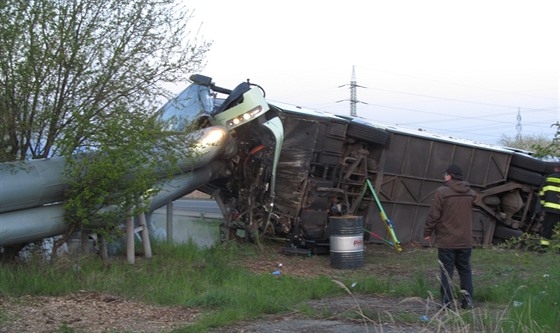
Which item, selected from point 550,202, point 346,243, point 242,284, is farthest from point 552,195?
point 242,284

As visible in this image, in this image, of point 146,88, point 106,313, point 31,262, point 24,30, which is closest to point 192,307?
point 106,313

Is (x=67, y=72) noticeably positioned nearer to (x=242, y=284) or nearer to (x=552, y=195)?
(x=242, y=284)

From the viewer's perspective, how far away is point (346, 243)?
36.1 feet

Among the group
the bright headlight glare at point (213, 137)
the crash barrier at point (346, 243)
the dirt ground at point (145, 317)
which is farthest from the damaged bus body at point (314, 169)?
the dirt ground at point (145, 317)

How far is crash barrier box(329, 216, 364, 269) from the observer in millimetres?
10992

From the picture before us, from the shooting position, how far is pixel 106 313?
269 inches

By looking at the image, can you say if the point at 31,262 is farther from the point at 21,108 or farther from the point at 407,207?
the point at 407,207

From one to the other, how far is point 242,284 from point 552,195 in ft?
22.8

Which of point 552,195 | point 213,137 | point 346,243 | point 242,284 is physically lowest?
point 242,284

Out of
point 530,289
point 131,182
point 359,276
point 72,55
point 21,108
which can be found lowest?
point 359,276

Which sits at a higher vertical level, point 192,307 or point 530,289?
point 530,289

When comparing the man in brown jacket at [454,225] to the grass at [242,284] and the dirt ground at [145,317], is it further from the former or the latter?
the dirt ground at [145,317]

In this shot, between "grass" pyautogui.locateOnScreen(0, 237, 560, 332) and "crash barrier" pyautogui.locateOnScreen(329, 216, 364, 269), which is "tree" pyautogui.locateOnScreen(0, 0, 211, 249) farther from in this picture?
"crash barrier" pyautogui.locateOnScreen(329, 216, 364, 269)

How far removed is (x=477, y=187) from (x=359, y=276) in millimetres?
5251
